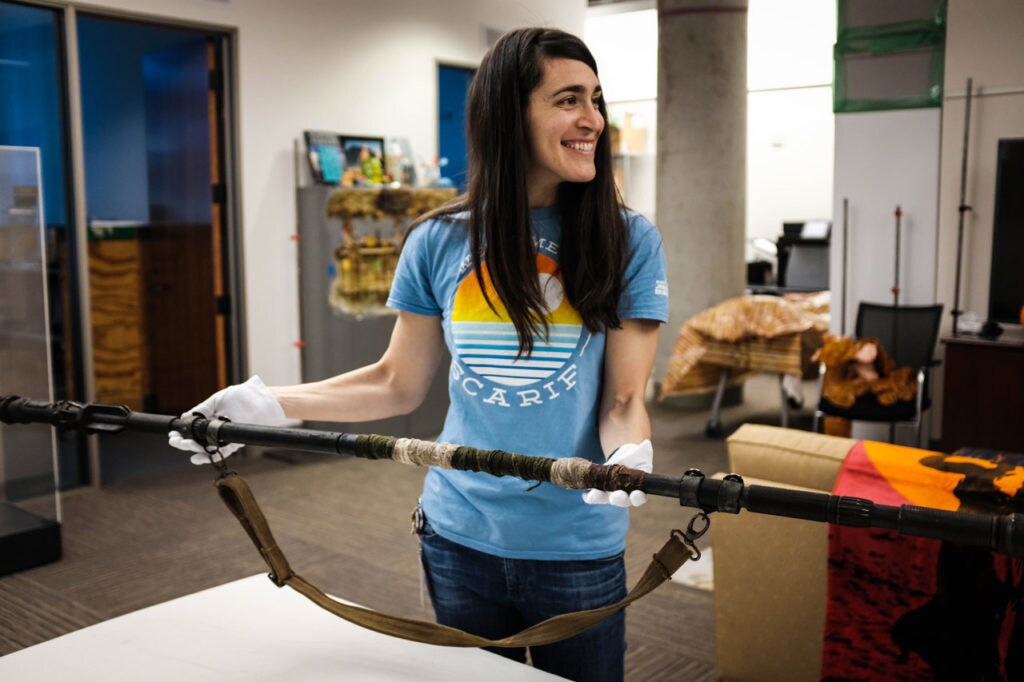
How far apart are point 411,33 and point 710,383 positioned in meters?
3.04

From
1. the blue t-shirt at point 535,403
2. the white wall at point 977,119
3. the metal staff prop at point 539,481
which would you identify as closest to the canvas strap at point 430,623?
the metal staff prop at point 539,481

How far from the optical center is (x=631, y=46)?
1105 centimetres

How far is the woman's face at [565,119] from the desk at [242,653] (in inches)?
28.6

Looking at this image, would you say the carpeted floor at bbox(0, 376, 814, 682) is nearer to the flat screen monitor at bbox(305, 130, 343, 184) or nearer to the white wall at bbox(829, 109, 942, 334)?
the white wall at bbox(829, 109, 942, 334)

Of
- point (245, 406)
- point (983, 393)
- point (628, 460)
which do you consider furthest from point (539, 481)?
point (983, 393)

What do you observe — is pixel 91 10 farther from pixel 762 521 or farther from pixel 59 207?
pixel 762 521

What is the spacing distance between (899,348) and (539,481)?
4.54m

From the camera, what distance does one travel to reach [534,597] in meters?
1.43

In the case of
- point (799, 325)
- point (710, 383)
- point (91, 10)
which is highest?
point (91, 10)

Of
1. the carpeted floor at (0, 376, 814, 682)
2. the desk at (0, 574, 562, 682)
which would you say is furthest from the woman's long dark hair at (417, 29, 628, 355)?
the carpeted floor at (0, 376, 814, 682)

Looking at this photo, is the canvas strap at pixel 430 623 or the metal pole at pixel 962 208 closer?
the canvas strap at pixel 430 623

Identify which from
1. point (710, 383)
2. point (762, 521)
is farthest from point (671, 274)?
point (762, 521)

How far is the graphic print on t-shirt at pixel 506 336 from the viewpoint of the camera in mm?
1417

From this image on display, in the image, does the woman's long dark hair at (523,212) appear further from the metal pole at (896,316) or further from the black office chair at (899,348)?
the metal pole at (896,316)
